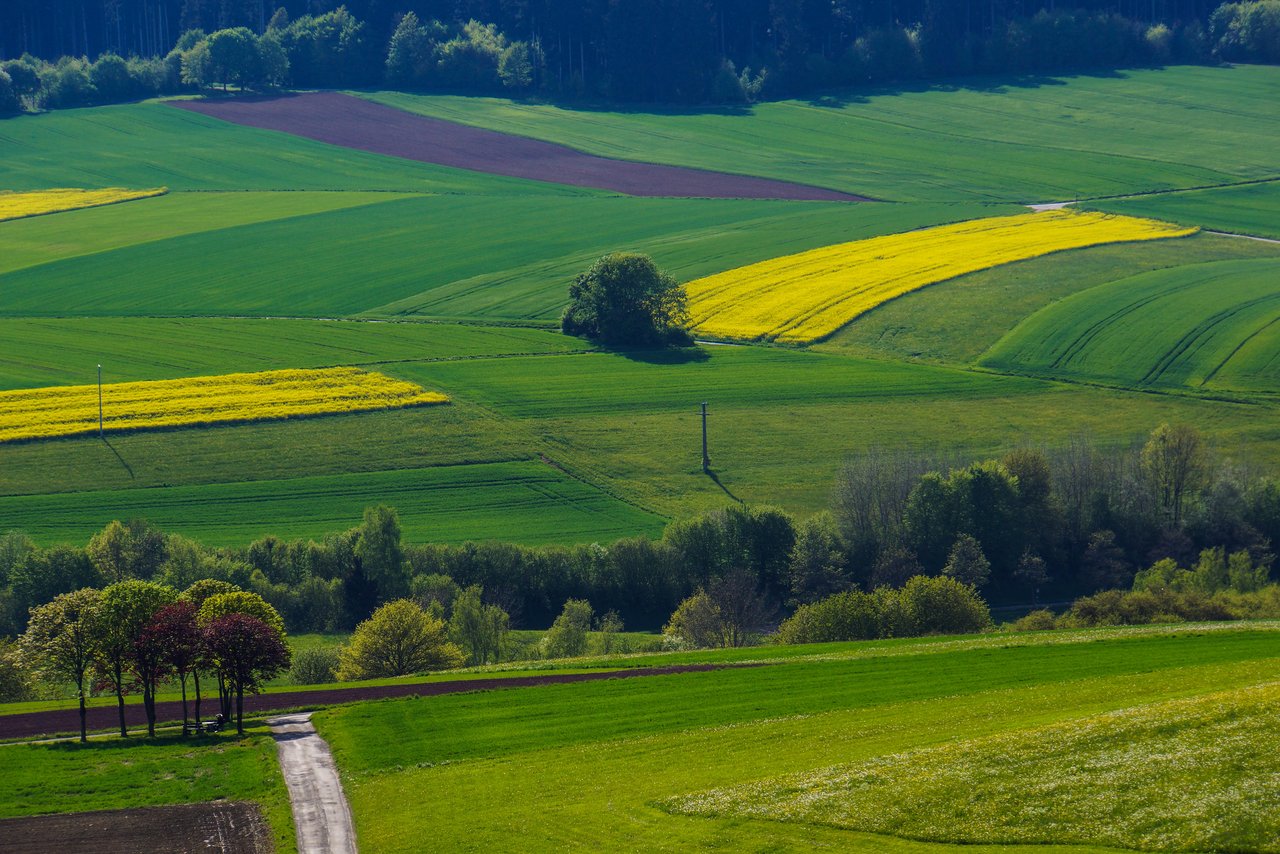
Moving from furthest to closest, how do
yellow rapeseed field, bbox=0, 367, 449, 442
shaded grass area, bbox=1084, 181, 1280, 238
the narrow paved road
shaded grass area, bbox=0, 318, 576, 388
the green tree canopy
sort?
shaded grass area, bbox=1084, 181, 1280, 238 < shaded grass area, bbox=0, 318, 576, 388 < yellow rapeseed field, bbox=0, 367, 449, 442 < the green tree canopy < the narrow paved road

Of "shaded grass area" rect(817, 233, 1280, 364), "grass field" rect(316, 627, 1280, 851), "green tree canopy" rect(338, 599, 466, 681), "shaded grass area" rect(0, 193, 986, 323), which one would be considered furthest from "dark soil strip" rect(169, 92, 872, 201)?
"grass field" rect(316, 627, 1280, 851)

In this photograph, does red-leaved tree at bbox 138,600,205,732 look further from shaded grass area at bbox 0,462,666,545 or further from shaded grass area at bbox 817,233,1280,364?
shaded grass area at bbox 817,233,1280,364

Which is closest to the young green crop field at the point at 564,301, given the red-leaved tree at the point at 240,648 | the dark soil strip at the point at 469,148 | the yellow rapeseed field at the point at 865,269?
the yellow rapeseed field at the point at 865,269

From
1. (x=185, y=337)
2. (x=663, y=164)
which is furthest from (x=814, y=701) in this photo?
(x=663, y=164)

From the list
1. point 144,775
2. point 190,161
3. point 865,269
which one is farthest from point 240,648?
point 190,161

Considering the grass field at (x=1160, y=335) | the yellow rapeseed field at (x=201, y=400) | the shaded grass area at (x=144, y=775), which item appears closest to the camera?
the shaded grass area at (x=144, y=775)

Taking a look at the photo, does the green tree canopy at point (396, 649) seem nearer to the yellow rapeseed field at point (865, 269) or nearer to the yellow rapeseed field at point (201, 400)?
the yellow rapeseed field at point (201, 400)
